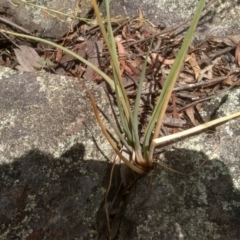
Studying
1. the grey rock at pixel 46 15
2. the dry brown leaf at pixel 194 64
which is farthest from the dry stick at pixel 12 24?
the dry brown leaf at pixel 194 64

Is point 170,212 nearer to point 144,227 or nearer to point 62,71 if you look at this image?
point 144,227

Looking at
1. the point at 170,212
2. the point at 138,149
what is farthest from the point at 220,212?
the point at 138,149

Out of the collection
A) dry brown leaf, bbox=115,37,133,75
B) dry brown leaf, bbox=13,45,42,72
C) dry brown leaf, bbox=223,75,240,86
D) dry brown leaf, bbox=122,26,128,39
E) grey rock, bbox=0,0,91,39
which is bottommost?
dry brown leaf, bbox=223,75,240,86

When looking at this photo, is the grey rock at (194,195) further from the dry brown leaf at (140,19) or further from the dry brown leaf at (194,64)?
the dry brown leaf at (140,19)

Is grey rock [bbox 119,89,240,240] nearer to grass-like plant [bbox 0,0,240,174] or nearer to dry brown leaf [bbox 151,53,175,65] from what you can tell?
grass-like plant [bbox 0,0,240,174]

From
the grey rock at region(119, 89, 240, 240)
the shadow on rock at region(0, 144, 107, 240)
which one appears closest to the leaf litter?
the grey rock at region(119, 89, 240, 240)

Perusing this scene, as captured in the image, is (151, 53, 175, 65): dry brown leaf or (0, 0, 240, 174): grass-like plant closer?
(0, 0, 240, 174): grass-like plant
